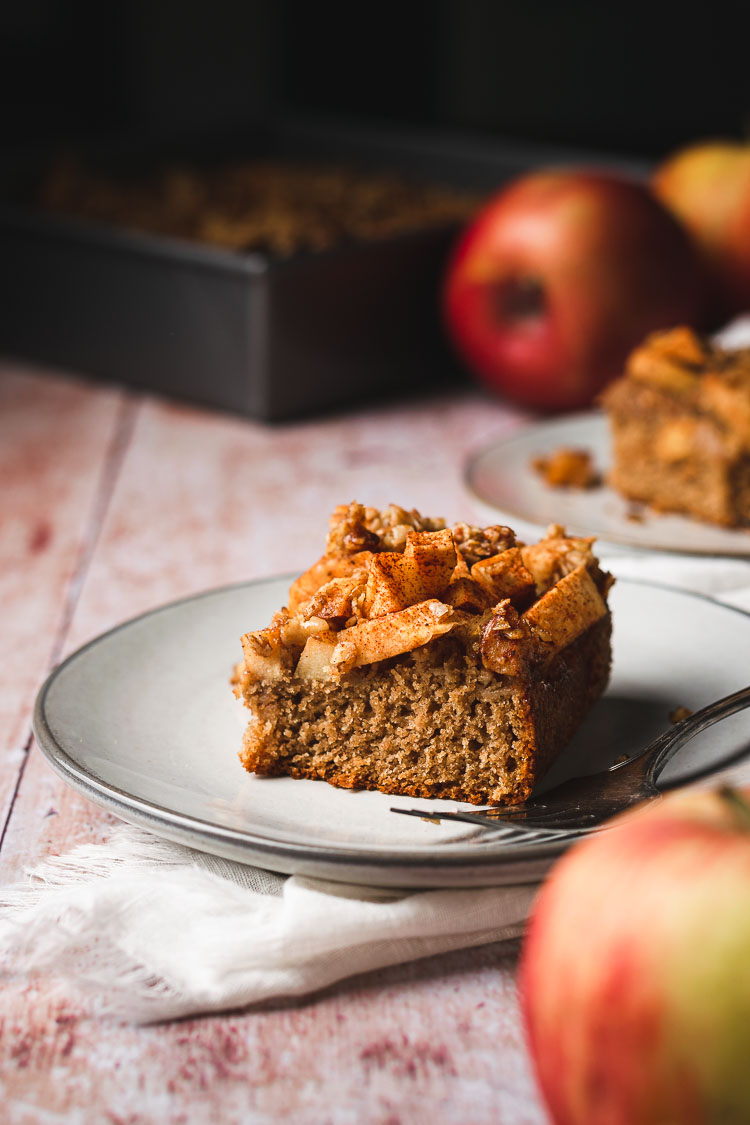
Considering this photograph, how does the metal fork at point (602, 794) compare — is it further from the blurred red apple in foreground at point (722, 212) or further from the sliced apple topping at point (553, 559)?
the blurred red apple in foreground at point (722, 212)

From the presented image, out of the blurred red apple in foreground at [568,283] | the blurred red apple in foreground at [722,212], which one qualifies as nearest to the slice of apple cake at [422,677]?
the blurred red apple in foreground at [568,283]

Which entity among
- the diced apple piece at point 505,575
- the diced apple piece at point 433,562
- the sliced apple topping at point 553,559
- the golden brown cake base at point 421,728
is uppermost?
the diced apple piece at point 433,562

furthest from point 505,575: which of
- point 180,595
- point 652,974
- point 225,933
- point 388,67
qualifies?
point 388,67

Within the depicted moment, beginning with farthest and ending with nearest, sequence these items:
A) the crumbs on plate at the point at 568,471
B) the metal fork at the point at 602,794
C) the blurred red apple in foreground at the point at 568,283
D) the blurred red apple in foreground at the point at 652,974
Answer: the blurred red apple in foreground at the point at 568,283 → the crumbs on plate at the point at 568,471 → the metal fork at the point at 602,794 → the blurred red apple in foreground at the point at 652,974

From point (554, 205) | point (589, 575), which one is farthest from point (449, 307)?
point (589, 575)

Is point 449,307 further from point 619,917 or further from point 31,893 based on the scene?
point 619,917

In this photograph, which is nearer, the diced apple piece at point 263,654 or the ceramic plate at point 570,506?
the diced apple piece at point 263,654
